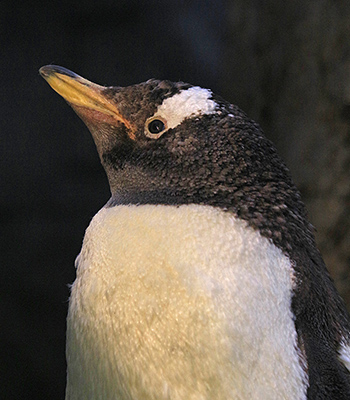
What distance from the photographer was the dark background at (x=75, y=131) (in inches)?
50.5

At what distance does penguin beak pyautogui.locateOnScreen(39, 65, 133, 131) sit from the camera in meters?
0.68

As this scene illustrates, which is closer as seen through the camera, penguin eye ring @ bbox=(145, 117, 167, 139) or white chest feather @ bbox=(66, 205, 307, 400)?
white chest feather @ bbox=(66, 205, 307, 400)

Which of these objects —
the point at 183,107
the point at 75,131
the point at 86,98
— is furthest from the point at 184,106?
the point at 75,131

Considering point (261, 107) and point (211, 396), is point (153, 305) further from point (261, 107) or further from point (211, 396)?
point (261, 107)

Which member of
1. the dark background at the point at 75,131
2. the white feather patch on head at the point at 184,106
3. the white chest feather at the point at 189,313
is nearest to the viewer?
the white chest feather at the point at 189,313

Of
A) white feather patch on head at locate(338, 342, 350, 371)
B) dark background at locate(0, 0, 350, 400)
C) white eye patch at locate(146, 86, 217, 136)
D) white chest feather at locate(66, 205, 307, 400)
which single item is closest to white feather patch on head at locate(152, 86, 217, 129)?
white eye patch at locate(146, 86, 217, 136)

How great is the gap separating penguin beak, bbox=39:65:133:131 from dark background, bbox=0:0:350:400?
25.0 inches

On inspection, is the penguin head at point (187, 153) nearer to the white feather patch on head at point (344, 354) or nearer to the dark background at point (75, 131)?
the white feather patch on head at point (344, 354)

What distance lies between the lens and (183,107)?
2.10 feet

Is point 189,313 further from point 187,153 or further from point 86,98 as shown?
point 86,98

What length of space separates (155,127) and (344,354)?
42 cm

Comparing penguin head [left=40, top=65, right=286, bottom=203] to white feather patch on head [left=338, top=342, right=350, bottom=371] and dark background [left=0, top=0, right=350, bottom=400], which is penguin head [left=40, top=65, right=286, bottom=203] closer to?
white feather patch on head [left=338, top=342, right=350, bottom=371]

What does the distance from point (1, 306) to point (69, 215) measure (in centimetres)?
34

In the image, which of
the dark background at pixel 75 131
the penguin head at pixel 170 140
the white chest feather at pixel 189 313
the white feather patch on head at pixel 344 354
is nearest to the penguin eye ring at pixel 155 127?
the penguin head at pixel 170 140
